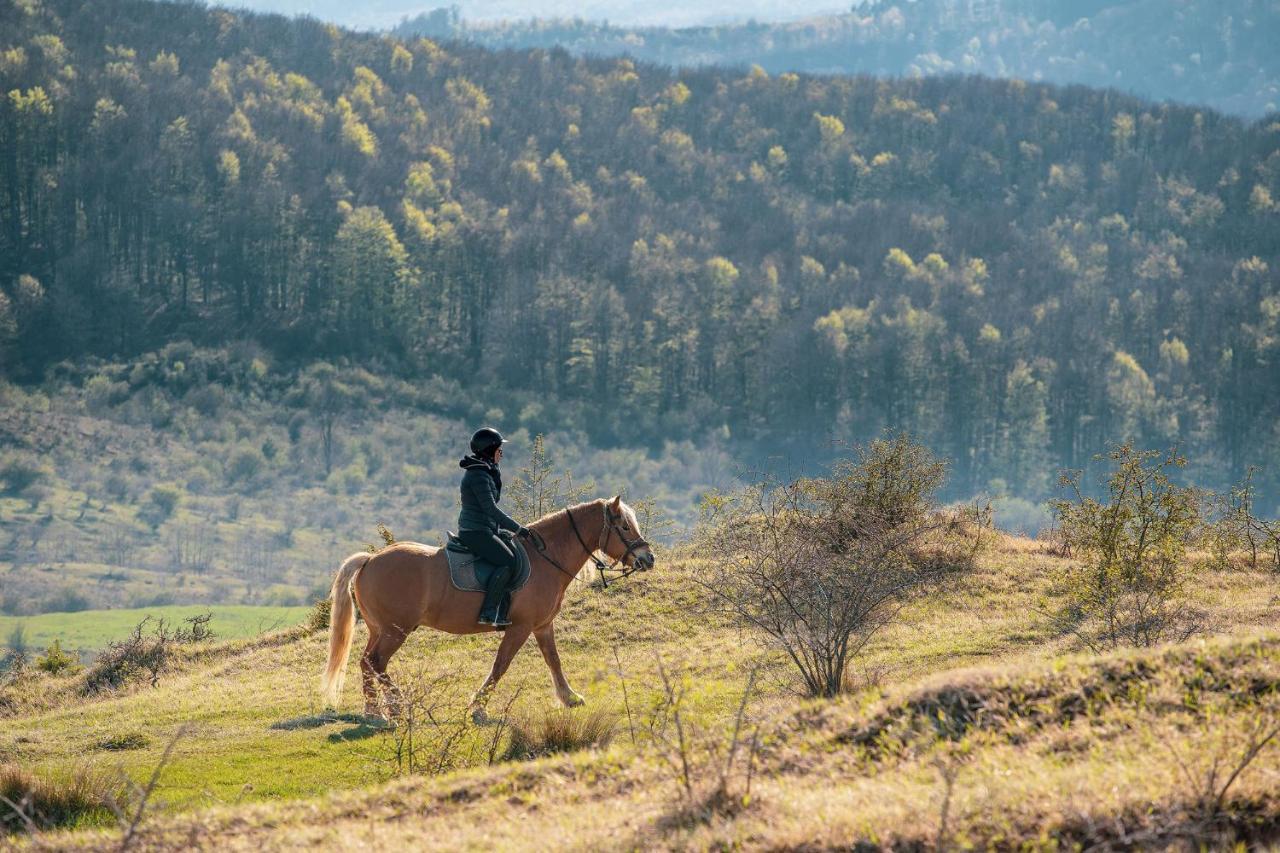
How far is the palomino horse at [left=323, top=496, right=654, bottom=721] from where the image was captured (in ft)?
50.5

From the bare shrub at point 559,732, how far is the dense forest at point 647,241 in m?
93.3

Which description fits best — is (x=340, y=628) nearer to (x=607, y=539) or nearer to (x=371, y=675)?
(x=371, y=675)

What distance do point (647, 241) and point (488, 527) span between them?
136 meters

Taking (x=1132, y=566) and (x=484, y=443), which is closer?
(x=484, y=443)

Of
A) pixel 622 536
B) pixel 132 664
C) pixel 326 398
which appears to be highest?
pixel 622 536

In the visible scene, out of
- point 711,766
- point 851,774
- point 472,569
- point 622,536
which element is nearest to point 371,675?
point 472,569

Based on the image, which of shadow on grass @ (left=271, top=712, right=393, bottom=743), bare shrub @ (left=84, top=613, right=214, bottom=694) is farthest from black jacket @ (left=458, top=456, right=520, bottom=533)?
bare shrub @ (left=84, top=613, right=214, bottom=694)

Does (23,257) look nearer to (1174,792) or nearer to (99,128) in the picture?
(99,128)

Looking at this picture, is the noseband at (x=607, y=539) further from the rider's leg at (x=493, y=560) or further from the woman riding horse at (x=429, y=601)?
the rider's leg at (x=493, y=560)

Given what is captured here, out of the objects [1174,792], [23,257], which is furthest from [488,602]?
[23,257]

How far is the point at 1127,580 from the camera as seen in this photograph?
17219mm

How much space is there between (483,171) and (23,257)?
62.0 meters

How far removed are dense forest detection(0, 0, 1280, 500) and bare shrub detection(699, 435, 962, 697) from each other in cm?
8251

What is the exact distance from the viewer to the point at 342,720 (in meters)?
16.0
